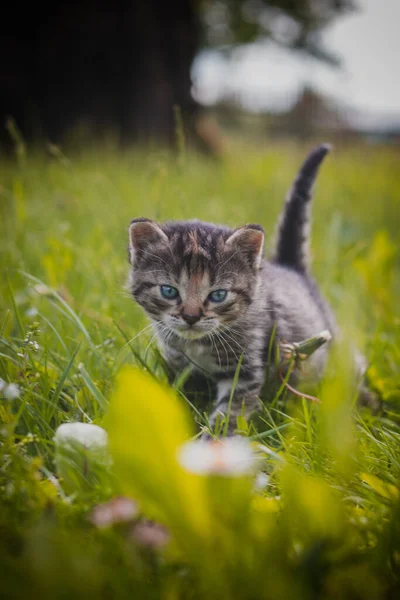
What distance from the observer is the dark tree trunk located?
268 inches

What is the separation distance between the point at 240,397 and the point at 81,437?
2.28 ft

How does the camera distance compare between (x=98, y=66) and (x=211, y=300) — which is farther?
(x=98, y=66)

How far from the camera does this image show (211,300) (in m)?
1.71

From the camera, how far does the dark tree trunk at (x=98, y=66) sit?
22.3ft

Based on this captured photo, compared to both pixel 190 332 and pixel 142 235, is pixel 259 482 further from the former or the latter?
pixel 142 235

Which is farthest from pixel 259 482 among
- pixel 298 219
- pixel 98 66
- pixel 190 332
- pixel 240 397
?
pixel 98 66

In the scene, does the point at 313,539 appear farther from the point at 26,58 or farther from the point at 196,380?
the point at 26,58

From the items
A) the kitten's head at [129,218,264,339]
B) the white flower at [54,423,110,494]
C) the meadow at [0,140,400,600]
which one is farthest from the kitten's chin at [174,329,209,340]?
the white flower at [54,423,110,494]

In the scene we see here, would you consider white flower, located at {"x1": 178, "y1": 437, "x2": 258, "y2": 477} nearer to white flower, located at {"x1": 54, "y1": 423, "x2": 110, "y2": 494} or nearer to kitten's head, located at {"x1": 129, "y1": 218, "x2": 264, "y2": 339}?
white flower, located at {"x1": 54, "y1": 423, "x2": 110, "y2": 494}

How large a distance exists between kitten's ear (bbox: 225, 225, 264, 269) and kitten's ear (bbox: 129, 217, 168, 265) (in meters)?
0.26

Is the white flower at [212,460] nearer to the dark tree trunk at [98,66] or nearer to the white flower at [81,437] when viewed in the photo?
the white flower at [81,437]

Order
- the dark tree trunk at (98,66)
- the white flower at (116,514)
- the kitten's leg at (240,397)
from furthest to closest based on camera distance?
the dark tree trunk at (98,66) → the kitten's leg at (240,397) → the white flower at (116,514)

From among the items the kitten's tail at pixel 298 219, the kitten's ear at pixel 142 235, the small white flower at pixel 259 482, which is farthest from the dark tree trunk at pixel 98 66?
the small white flower at pixel 259 482

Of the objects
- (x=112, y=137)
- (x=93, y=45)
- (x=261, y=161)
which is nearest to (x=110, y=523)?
(x=261, y=161)
